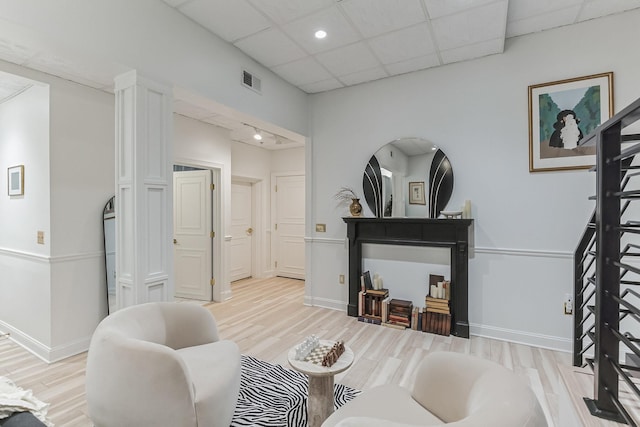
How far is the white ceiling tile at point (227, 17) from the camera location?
2.46 metres

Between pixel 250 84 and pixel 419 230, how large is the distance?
248 cm

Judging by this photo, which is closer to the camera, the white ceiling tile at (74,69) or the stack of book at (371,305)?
the white ceiling tile at (74,69)

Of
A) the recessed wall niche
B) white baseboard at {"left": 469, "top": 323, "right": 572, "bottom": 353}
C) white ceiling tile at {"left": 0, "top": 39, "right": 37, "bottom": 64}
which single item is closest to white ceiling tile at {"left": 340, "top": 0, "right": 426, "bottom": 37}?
the recessed wall niche

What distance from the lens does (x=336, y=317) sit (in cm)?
392

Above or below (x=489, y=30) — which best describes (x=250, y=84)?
below

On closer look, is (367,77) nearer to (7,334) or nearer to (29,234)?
(29,234)

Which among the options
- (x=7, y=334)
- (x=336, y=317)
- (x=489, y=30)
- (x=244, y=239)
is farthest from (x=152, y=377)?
(x=244, y=239)

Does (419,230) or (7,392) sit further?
(419,230)

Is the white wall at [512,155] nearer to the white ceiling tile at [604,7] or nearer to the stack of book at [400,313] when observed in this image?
the white ceiling tile at [604,7]

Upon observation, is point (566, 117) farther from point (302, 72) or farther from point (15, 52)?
point (15, 52)

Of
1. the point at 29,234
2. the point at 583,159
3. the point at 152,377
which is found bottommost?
the point at 152,377

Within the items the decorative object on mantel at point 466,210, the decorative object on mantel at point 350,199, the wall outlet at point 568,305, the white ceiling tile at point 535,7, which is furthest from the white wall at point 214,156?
the wall outlet at point 568,305

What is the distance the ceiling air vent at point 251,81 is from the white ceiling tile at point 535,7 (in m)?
2.47

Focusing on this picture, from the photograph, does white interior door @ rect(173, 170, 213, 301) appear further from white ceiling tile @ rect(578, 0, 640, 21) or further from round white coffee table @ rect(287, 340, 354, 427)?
white ceiling tile @ rect(578, 0, 640, 21)
